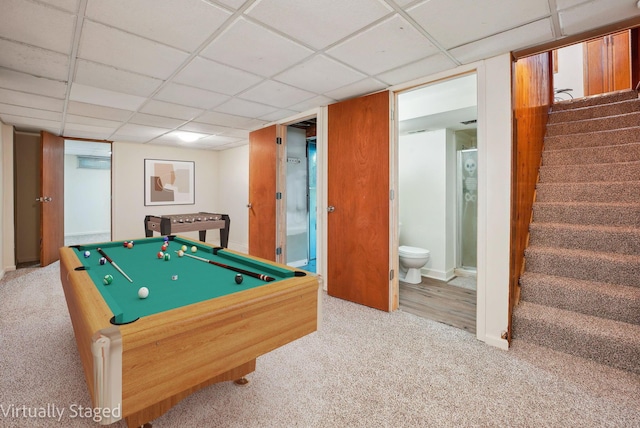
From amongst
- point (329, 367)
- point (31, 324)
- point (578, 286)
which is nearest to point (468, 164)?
point (578, 286)

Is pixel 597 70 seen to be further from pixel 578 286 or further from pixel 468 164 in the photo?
pixel 578 286

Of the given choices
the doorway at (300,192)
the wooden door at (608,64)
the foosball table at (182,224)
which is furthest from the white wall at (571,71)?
the foosball table at (182,224)

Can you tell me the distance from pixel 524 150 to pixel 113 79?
3.62m

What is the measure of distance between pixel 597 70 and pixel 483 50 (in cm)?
401

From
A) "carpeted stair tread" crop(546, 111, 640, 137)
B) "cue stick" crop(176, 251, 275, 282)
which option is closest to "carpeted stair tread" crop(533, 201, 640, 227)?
"carpeted stair tread" crop(546, 111, 640, 137)

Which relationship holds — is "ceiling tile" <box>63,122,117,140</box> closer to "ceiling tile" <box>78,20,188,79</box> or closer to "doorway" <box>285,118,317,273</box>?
"ceiling tile" <box>78,20,188,79</box>

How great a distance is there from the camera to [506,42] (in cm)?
205

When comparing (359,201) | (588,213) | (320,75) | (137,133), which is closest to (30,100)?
(137,133)

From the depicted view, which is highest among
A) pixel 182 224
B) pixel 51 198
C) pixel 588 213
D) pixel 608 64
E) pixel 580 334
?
pixel 608 64

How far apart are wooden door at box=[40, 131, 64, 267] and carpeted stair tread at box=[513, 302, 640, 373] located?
590cm

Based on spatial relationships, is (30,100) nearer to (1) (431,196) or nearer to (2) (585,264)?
(1) (431,196)

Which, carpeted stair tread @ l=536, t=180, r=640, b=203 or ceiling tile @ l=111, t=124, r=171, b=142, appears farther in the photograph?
ceiling tile @ l=111, t=124, r=171, b=142

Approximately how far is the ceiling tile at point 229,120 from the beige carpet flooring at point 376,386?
272 cm

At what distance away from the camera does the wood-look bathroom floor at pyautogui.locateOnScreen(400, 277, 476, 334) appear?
2.75 metres
